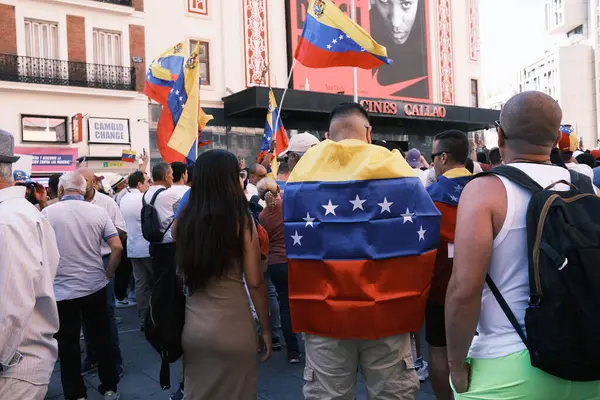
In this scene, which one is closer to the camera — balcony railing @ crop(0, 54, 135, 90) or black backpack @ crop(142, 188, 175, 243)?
black backpack @ crop(142, 188, 175, 243)

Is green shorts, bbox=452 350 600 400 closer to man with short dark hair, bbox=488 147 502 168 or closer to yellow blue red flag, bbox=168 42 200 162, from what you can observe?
man with short dark hair, bbox=488 147 502 168

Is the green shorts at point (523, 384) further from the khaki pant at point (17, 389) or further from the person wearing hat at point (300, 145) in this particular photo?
the person wearing hat at point (300, 145)

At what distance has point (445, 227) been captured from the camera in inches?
134

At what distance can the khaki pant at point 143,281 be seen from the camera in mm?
6902

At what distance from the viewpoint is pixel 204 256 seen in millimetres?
3102

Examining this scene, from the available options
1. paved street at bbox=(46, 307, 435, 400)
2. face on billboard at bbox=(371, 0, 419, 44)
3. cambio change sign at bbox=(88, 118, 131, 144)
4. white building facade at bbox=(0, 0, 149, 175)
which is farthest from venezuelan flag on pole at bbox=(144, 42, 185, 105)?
face on billboard at bbox=(371, 0, 419, 44)

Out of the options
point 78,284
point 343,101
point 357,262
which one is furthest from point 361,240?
point 343,101

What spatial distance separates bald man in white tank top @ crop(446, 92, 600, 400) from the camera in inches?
76.3

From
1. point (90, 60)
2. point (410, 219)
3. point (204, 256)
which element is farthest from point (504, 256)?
point (90, 60)

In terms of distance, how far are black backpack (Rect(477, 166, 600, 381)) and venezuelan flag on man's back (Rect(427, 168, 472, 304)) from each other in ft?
4.72

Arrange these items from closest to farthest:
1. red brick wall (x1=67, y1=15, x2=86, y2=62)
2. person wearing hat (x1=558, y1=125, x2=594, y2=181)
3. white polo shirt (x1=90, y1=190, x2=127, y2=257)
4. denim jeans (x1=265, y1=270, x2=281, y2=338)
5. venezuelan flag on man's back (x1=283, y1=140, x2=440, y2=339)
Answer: venezuelan flag on man's back (x1=283, y1=140, x2=440, y2=339)
person wearing hat (x1=558, y1=125, x2=594, y2=181)
denim jeans (x1=265, y1=270, x2=281, y2=338)
white polo shirt (x1=90, y1=190, x2=127, y2=257)
red brick wall (x1=67, y1=15, x2=86, y2=62)

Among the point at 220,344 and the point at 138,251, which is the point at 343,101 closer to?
the point at 138,251

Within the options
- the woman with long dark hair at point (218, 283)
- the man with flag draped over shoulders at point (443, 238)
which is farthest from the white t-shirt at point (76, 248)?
the man with flag draped over shoulders at point (443, 238)

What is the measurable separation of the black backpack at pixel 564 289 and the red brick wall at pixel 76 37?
65.4 ft
